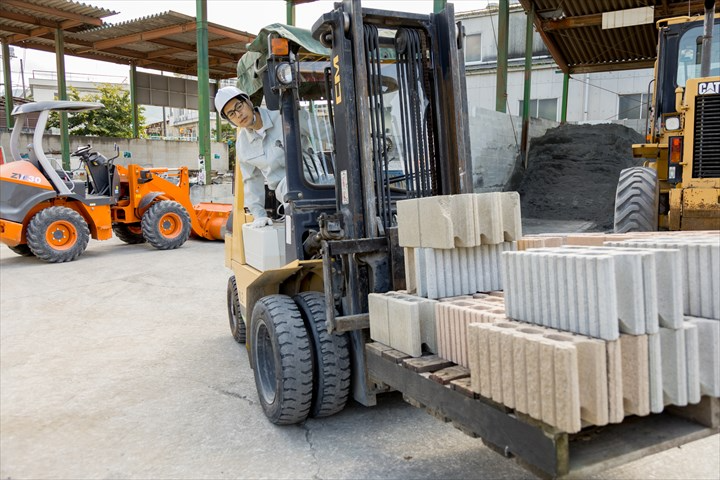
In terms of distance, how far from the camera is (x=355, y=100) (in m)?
3.33

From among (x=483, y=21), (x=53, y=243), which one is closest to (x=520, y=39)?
(x=483, y=21)

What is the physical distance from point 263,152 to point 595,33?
15381 millimetres

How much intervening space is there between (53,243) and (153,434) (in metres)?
8.09

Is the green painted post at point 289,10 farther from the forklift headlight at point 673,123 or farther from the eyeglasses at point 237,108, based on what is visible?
the eyeglasses at point 237,108

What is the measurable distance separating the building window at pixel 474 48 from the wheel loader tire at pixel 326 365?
24.1 metres

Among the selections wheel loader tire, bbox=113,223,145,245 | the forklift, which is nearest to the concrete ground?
the forklift

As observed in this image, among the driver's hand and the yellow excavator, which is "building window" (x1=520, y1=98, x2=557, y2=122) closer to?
the yellow excavator

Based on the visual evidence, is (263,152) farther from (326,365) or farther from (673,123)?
(673,123)

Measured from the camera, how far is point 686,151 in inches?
253

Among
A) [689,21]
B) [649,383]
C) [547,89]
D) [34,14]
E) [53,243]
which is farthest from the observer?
[547,89]

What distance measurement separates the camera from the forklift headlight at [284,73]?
147 inches

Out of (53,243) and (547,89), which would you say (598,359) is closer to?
(53,243)

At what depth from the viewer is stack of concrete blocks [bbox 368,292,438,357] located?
8.85ft

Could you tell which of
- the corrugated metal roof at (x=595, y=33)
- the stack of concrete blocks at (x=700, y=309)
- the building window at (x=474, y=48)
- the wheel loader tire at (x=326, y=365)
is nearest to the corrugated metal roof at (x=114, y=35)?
the corrugated metal roof at (x=595, y=33)
